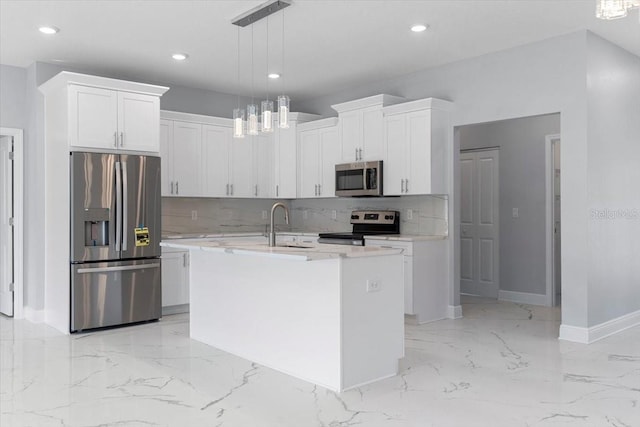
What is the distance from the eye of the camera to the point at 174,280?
19.0 feet

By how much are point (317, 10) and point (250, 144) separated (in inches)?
116

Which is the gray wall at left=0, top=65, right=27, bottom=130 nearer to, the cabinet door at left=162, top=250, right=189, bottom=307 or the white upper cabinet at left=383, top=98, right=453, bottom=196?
the cabinet door at left=162, top=250, right=189, bottom=307

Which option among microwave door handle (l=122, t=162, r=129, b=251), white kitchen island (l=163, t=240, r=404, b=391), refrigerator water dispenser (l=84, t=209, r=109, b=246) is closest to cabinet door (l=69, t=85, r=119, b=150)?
microwave door handle (l=122, t=162, r=129, b=251)

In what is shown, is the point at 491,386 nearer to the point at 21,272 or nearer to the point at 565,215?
the point at 565,215

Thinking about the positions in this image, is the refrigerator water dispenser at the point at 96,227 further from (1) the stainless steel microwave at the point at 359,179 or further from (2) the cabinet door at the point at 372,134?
(2) the cabinet door at the point at 372,134

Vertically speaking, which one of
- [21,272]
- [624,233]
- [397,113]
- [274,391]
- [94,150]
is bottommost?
[274,391]

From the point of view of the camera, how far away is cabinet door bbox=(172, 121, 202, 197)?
614cm

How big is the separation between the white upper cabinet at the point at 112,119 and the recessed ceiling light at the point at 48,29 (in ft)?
1.73

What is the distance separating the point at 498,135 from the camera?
686cm

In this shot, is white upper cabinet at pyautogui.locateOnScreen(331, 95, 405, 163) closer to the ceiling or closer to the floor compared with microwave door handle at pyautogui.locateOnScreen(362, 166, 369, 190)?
closer to the ceiling

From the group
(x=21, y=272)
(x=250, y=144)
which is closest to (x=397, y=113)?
(x=250, y=144)

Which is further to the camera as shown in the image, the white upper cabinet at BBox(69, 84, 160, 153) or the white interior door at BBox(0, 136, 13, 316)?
the white interior door at BBox(0, 136, 13, 316)

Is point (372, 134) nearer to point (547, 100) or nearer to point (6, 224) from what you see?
point (547, 100)

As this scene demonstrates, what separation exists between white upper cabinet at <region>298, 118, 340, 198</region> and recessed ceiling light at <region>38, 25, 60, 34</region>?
3.06 meters
